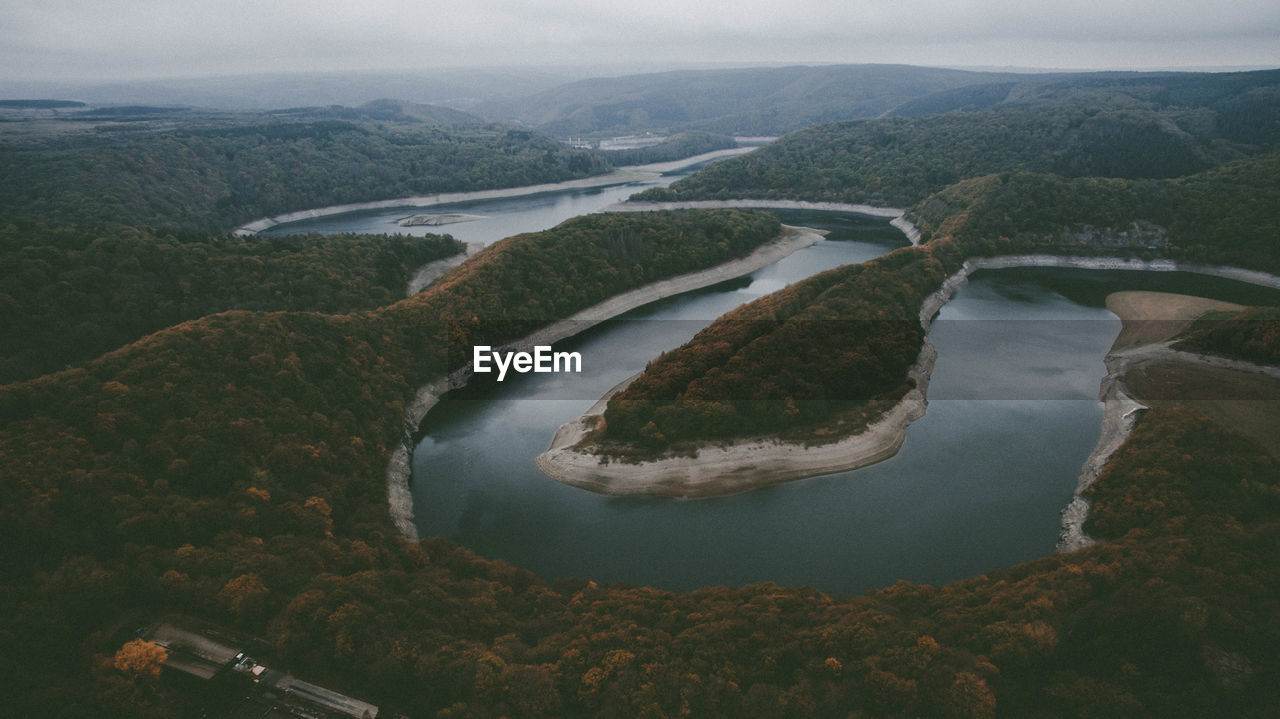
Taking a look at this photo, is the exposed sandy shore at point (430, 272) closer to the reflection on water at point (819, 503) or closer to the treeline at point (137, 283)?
the treeline at point (137, 283)

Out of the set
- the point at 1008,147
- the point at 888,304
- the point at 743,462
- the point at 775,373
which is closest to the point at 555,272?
the point at 775,373

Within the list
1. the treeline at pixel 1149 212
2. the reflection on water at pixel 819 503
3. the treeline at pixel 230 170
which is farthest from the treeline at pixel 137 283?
the treeline at pixel 1149 212

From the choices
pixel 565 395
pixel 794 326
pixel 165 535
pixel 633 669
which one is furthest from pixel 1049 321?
pixel 165 535

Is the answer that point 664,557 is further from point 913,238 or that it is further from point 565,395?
point 913,238

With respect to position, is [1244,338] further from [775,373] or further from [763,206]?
[763,206]

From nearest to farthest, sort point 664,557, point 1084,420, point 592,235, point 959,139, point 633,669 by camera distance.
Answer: point 633,669, point 664,557, point 1084,420, point 592,235, point 959,139

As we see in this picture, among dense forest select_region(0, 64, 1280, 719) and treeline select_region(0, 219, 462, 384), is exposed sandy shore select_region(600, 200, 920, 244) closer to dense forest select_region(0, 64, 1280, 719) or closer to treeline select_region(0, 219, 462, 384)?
treeline select_region(0, 219, 462, 384)
